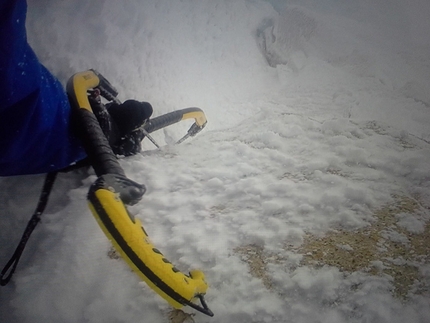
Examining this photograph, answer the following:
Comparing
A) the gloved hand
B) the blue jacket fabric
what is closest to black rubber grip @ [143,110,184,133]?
the gloved hand

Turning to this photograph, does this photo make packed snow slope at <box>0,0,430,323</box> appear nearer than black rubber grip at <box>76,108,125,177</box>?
Yes

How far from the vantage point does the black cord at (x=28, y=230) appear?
74 cm

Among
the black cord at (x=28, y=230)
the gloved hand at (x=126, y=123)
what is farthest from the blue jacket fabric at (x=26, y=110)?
the gloved hand at (x=126, y=123)

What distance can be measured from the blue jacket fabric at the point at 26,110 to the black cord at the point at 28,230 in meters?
0.05

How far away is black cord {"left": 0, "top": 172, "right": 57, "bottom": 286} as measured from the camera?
29.3 inches

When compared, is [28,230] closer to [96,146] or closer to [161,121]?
[96,146]

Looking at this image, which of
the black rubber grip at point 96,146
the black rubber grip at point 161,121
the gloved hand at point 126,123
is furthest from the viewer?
the black rubber grip at point 161,121

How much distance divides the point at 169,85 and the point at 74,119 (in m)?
1.86

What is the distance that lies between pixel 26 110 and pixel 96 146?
0.20m

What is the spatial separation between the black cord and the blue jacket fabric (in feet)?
0.16

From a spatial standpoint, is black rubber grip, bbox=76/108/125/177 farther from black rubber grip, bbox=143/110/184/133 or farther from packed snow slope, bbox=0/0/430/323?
Result: black rubber grip, bbox=143/110/184/133

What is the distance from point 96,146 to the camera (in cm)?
79

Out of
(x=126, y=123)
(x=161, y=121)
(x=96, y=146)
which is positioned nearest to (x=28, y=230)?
(x=96, y=146)

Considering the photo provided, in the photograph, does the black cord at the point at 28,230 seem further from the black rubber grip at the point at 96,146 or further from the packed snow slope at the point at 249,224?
the black rubber grip at the point at 96,146
